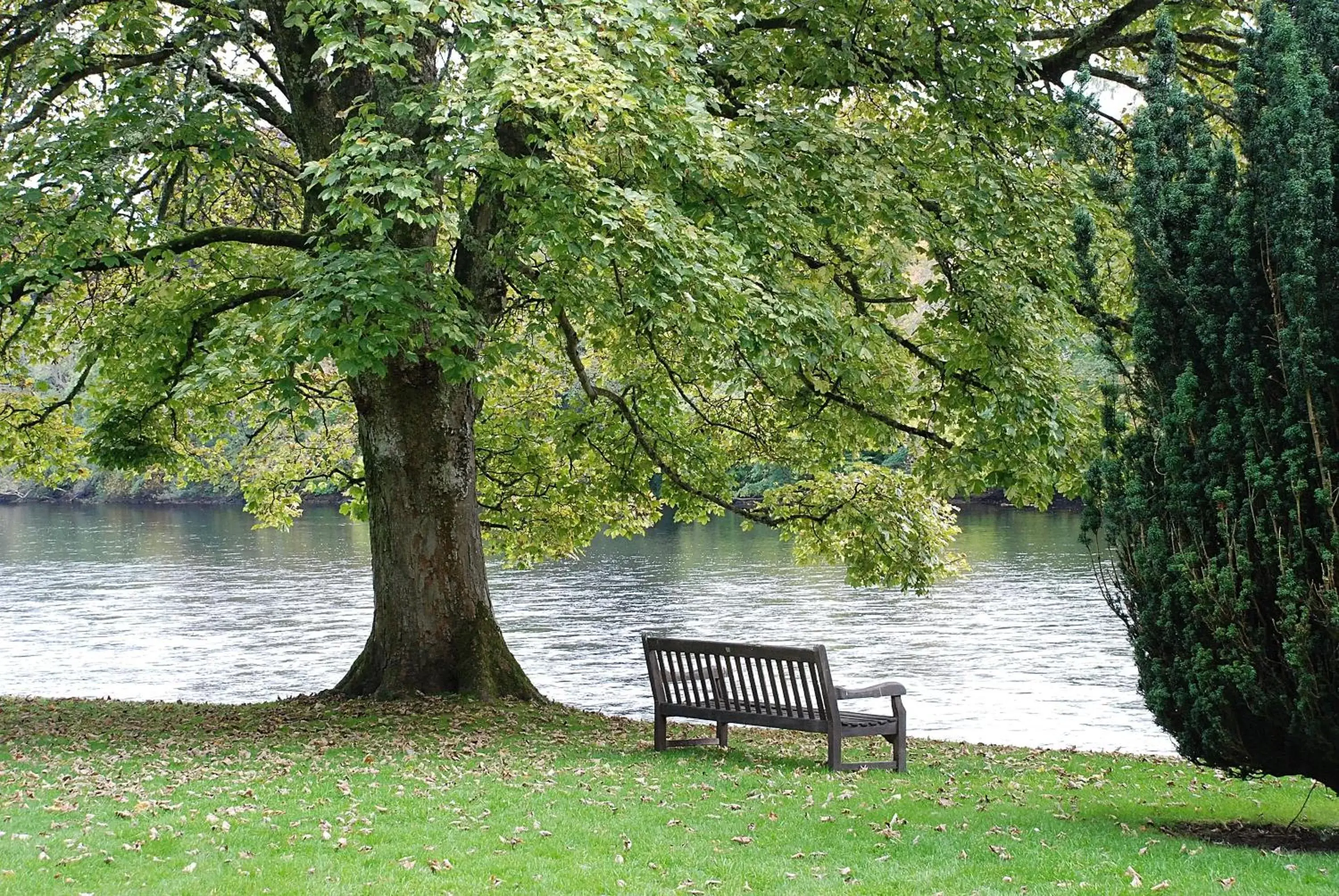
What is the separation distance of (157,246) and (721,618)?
2118cm

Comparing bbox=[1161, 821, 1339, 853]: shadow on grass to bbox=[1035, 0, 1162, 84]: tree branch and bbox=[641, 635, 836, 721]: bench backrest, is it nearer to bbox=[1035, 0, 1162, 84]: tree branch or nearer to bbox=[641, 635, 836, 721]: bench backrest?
bbox=[641, 635, 836, 721]: bench backrest

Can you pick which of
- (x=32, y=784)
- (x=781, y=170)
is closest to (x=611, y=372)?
(x=781, y=170)

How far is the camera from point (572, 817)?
27.2ft

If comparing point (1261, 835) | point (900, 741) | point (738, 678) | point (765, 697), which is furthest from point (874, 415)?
point (1261, 835)

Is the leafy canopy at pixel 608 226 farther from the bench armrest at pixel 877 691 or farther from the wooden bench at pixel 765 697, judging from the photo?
the bench armrest at pixel 877 691

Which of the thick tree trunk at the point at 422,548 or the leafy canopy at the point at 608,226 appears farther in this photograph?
the thick tree trunk at the point at 422,548

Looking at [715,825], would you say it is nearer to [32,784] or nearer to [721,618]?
[32,784]

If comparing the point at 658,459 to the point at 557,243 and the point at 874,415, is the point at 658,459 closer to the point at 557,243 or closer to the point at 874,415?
the point at 874,415

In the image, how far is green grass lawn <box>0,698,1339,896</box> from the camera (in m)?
6.75

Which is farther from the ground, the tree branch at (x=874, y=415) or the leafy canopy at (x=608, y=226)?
the leafy canopy at (x=608, y=226)

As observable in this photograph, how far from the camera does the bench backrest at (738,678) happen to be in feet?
35.8

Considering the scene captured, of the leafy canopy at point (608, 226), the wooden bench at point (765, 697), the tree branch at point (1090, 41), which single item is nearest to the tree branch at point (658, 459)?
the leafy canopy at point (608, 226)

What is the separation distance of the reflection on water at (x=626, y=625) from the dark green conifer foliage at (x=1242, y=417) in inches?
426

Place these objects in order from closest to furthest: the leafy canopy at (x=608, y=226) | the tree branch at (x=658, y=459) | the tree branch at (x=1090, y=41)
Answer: the leafy canopy at (x=608, y=226)
the tree branch at (x=1090, y=41)
the tree branch at (x=658, y=459)
